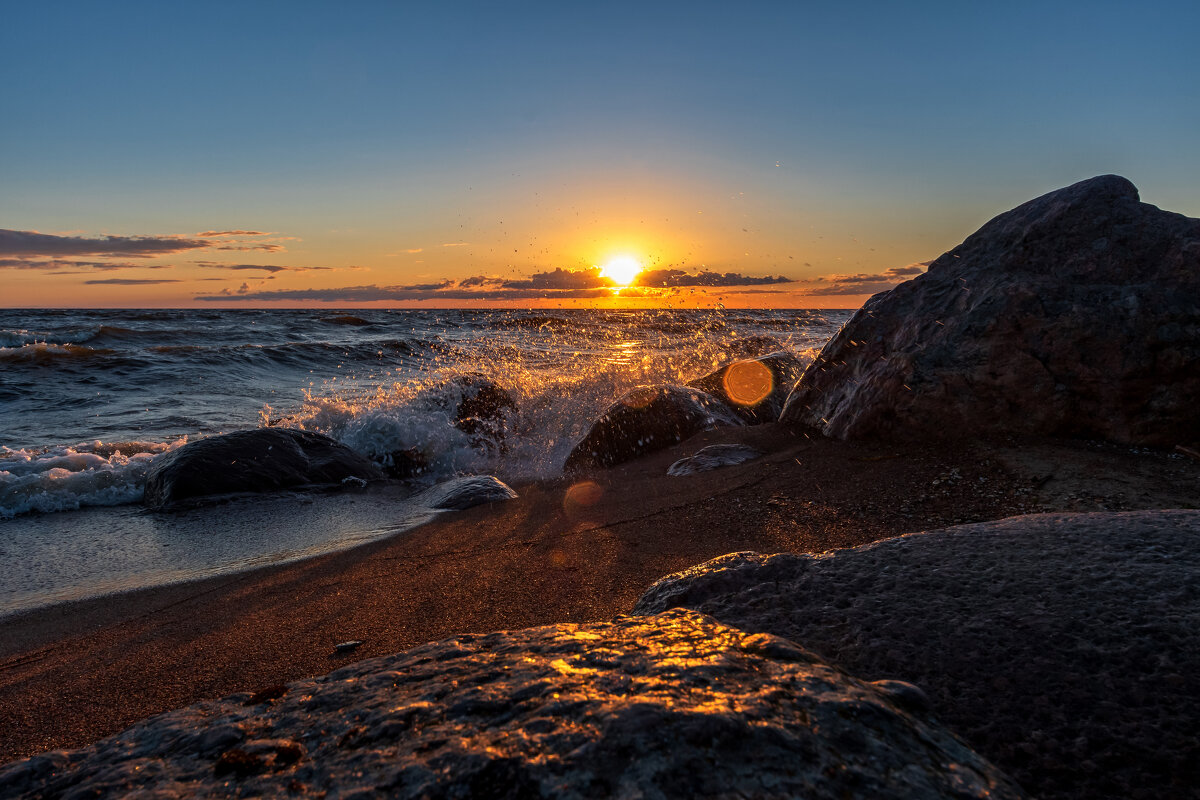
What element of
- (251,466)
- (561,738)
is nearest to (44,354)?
(251,466)

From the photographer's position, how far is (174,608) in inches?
135

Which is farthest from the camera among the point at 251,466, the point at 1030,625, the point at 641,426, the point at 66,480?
the point at 641,426

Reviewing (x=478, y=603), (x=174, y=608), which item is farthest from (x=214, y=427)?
(x=478, y=603)

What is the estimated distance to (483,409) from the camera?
8.69 m

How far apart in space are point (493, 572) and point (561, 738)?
99.8 inches

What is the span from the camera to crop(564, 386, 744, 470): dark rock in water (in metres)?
6.90

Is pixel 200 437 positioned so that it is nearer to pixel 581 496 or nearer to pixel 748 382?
pixel 581 496

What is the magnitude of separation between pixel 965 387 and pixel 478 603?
11.1 feet

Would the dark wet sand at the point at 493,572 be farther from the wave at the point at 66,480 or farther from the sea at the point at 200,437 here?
the wave at the point at 66,480

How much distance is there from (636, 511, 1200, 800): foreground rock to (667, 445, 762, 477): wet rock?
3.13m

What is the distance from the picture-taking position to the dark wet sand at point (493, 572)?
2592 mm

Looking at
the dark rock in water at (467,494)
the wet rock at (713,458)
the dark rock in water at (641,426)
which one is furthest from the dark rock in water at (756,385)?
the dark rock in water at (467,494)

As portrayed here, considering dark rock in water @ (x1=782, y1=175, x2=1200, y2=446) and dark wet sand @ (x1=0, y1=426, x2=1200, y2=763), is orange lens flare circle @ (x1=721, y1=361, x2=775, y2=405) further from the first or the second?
dark wet sand @ (x1=0, y1=426, x2=1200, y2=763)

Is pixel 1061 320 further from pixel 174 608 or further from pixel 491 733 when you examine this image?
pixel 174 608
